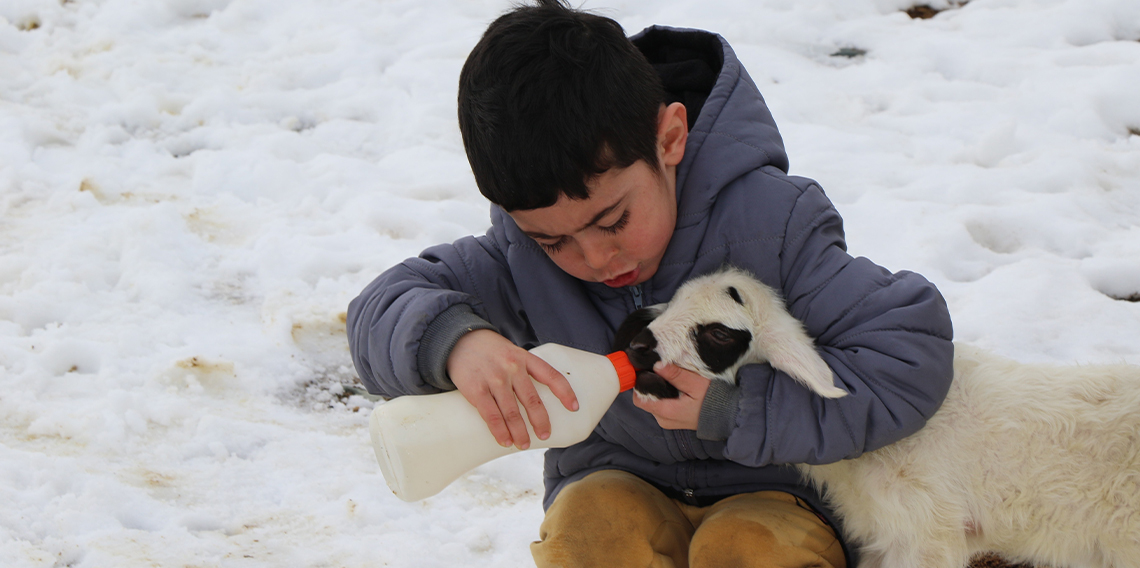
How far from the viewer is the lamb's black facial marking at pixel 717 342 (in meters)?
2.01

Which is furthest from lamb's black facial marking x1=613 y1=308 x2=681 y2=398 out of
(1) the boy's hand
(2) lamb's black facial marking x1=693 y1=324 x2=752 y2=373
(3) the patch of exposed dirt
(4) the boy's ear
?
(3) the patch of exposed dirt

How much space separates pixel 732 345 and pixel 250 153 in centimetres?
329

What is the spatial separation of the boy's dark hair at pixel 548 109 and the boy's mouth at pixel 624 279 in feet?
0.96

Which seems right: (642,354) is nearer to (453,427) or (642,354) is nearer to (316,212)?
(453,427)

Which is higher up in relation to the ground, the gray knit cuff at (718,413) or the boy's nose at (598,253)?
the boy's nose at (598,253)

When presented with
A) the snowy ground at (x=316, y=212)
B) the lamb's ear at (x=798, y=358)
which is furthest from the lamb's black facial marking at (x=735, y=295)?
the snowy ground at (x=316, y=212)

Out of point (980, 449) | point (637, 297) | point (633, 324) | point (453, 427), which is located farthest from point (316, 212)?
point (980, 449)

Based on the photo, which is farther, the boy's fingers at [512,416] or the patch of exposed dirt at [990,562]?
the patch of exposed dirt at [990,562]

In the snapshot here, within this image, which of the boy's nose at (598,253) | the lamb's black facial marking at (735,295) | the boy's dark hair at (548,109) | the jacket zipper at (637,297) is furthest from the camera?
the jacket zipper at (637,297)

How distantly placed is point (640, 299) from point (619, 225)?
1.16ft

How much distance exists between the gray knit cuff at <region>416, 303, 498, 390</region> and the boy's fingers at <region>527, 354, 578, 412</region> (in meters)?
0.19

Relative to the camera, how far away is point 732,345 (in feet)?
6.65

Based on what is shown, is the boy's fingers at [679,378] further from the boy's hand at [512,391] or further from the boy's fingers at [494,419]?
the boy's fingers at [494,419]

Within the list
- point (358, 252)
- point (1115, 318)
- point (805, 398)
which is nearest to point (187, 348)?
point (358, 252)
